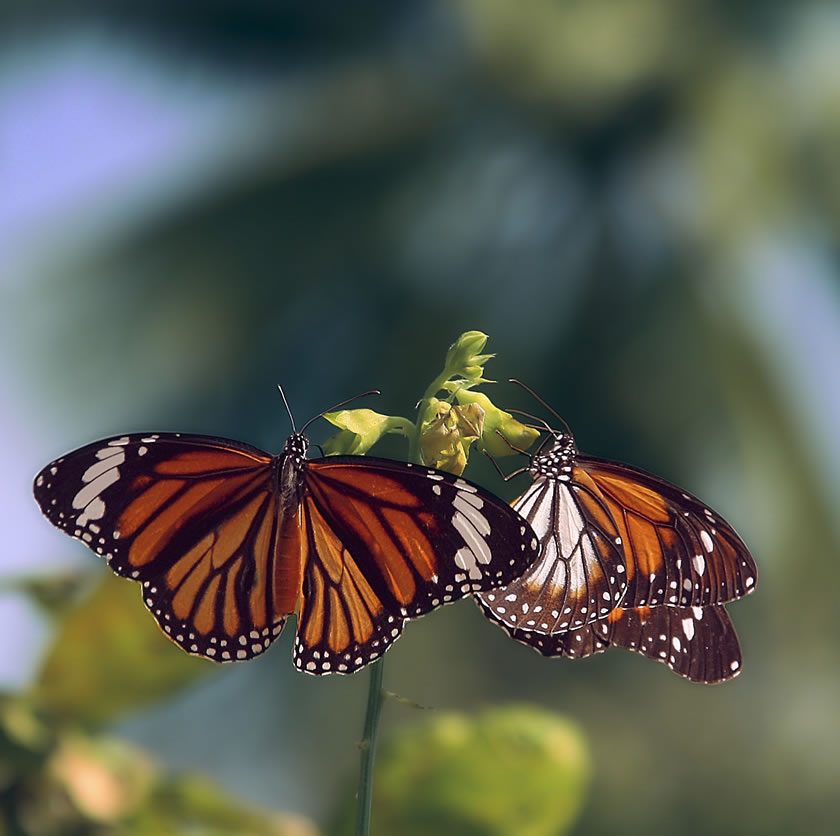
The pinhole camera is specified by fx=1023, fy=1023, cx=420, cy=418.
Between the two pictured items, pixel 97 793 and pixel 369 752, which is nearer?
pixel 369 752

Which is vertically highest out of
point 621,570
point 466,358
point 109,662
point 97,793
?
point 466,358

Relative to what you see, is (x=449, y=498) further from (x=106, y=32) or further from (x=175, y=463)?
(x=106, y=32)

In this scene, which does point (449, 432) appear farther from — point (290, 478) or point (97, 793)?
point (97, 793)

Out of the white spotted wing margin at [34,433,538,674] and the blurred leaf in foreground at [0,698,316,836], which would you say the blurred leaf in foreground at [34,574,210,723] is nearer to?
the blurred leaf in foreground at [0,698,316,836]

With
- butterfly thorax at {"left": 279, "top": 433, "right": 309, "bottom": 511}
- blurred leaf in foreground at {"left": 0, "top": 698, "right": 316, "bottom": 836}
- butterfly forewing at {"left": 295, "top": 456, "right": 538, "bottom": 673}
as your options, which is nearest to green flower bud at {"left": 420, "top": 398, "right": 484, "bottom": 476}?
butterfly forewing at {"left": 295, "top": 456, "right": 538, "bottom": 673}

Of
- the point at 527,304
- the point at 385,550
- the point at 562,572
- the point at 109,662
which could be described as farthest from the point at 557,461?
the point at 527,304
